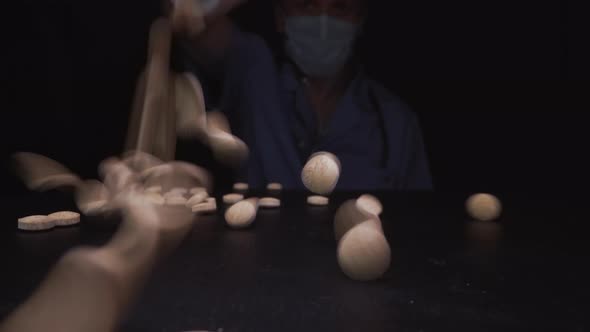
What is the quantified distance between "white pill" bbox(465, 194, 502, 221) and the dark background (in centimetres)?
115

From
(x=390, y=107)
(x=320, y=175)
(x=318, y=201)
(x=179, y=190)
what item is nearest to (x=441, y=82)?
(x=390, y=107)

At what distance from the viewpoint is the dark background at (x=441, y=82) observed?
5.86 ft

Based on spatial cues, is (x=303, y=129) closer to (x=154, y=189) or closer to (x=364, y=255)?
(x=154, y=189)

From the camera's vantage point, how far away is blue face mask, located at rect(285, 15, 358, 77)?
160cm

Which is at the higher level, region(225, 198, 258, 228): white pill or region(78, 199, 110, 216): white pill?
region(225, 198, 258, 228): white pill

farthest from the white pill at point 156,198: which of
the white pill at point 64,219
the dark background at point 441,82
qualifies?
the dark background at point 441,82

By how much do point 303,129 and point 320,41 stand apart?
0.30m

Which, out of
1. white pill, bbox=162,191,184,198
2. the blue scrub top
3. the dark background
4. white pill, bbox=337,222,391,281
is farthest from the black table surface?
the dark background

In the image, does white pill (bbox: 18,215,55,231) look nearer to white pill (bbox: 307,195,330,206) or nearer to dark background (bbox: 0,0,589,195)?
white pill (bbox: 307,195,330,206)

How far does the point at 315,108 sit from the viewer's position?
5.93 ft

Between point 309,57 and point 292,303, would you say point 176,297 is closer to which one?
point 292,303

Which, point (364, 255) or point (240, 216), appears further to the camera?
point (240, 216)

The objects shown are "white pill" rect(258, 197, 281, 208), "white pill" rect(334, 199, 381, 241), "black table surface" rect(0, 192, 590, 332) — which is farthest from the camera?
"white pill" rect(258, 197, 281, 208)

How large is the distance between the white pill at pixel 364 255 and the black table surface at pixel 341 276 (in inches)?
0.5
